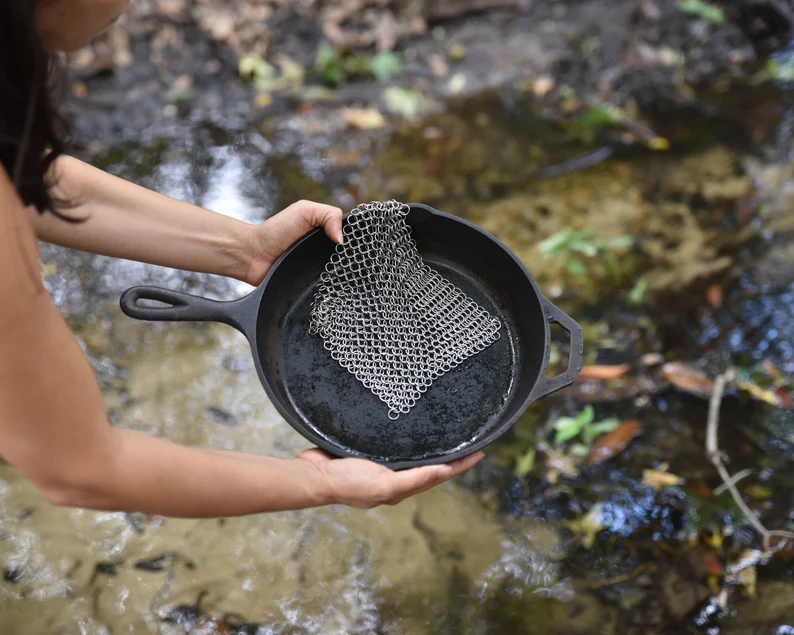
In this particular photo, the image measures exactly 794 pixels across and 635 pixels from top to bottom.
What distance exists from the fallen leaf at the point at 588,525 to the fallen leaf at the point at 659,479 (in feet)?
0.59

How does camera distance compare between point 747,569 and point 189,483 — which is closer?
point 189,483

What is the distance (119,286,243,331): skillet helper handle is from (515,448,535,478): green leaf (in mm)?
1049

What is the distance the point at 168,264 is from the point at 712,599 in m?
1.70

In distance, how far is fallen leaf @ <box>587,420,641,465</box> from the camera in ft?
6.73

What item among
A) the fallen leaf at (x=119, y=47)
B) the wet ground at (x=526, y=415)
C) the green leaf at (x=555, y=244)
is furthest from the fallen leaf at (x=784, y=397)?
the fallen leaf at (x=119, y=47)

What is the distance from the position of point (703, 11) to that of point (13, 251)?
12.3 feet

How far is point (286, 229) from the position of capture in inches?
62.7

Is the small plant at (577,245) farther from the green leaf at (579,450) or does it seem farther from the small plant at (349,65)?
the small plant at (349,65)

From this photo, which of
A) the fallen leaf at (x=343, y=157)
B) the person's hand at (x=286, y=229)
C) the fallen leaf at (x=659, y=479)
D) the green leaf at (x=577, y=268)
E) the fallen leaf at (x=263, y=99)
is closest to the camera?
the person's hand at (x=286, y=229)

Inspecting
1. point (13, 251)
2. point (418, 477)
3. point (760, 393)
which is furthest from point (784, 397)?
point (13, 251)

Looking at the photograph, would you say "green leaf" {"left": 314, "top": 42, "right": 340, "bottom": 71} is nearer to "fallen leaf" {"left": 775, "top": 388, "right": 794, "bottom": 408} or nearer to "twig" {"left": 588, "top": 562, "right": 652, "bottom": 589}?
"fallen leaf" {"left": 775, "top": 388, "right": 794, "bottom": 408}

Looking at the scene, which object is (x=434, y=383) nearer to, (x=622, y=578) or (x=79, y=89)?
(x=622, y=578)

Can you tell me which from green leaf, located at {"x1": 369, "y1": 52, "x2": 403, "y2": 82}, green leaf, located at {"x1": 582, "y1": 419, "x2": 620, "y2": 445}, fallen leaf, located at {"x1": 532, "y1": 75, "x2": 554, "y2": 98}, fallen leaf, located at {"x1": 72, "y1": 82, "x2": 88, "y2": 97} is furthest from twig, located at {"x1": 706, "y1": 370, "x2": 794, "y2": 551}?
fallen leaf, located at {"x1": 72, "y1": 82, "x2": 88, "y2": 97}

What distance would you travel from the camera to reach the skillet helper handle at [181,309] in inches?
55.6
